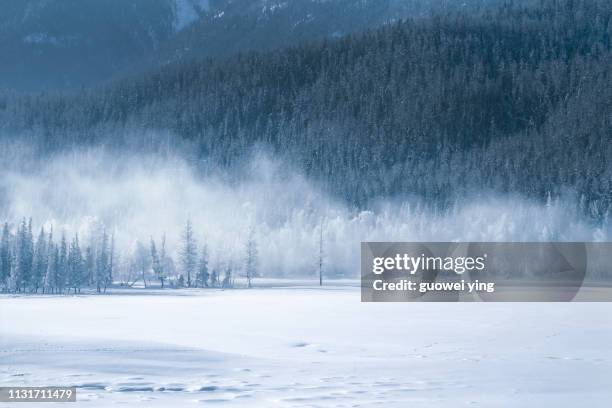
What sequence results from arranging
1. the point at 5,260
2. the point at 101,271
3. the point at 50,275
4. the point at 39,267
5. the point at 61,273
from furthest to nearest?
the point at 5,260, the point at 101,271, the point at 39,267, the point at 61,273, the point at 50,275

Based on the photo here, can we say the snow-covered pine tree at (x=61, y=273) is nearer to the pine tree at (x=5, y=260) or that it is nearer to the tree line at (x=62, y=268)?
the tree line at (x=62, y=268)

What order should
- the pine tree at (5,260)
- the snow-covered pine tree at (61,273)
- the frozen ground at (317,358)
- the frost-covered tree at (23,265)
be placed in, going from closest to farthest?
the frozen ground at (317,358) → the snow-covered pine tree at (61,273) → the frost-covered tree at (23,265) → the pine tree at (5,260)

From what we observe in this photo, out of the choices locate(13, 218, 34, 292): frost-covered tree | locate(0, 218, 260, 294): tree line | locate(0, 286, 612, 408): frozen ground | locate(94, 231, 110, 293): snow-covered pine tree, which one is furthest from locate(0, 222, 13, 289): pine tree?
locate(0, 286, 612, 408): frozen ground

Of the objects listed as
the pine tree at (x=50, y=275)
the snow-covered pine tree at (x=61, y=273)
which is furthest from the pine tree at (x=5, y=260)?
the snow-covered pine tree at (x=61, y=273)

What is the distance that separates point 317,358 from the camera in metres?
24.2

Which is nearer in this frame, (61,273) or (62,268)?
(61,273)

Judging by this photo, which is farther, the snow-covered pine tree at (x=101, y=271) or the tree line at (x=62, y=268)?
the snow-covered pine tree at (x=101, y=271)

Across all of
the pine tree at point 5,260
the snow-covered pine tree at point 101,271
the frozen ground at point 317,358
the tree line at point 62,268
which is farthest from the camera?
the pine tree at point 5,260

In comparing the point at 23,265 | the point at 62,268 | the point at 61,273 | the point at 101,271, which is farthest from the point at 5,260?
the point at 101,271

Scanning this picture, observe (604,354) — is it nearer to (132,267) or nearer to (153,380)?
(153,380)

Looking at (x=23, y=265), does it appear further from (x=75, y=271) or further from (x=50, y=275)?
(x=75, y=271)

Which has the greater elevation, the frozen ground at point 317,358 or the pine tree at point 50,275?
the pine tree at point 50,275

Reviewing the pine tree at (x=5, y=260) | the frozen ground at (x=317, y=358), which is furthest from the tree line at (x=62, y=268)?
the frozen ground at (x=317, y=358)

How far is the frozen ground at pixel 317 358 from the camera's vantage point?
63.1 feet
